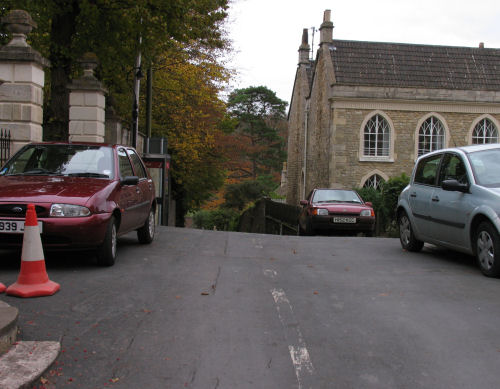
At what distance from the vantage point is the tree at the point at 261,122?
60.6 metres

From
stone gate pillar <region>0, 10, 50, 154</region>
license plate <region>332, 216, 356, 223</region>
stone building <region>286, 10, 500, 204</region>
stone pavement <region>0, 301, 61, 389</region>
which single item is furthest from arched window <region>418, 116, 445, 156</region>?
stone pavement <region>0, 301, 61, 389</region>

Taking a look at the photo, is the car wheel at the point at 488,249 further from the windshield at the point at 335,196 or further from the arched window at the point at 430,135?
the arched window at the point at 430,135

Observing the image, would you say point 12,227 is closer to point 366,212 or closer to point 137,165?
point 137,165

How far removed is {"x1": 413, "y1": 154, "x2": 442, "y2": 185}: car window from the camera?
9.14m

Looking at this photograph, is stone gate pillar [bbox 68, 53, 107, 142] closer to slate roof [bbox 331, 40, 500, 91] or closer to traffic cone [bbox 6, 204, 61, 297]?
traffic cone [bbox 6, 204, 61, 297]

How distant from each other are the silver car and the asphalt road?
41 cm

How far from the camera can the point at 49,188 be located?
7098 mm

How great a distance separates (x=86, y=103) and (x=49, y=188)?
8437 mm

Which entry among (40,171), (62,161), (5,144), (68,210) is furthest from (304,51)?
(68,210)

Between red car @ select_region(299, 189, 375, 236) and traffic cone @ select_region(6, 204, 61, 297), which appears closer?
traffic cone @ select_region(6, 204, 61, 297)

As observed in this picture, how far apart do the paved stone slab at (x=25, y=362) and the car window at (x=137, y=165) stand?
544 cm

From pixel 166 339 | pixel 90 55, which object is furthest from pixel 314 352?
pixel 90 55

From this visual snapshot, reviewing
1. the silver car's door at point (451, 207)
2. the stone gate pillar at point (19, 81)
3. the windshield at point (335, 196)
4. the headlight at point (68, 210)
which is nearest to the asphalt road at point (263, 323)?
the silver car's door at point (451, 207)

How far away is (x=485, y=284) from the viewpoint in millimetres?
6824
